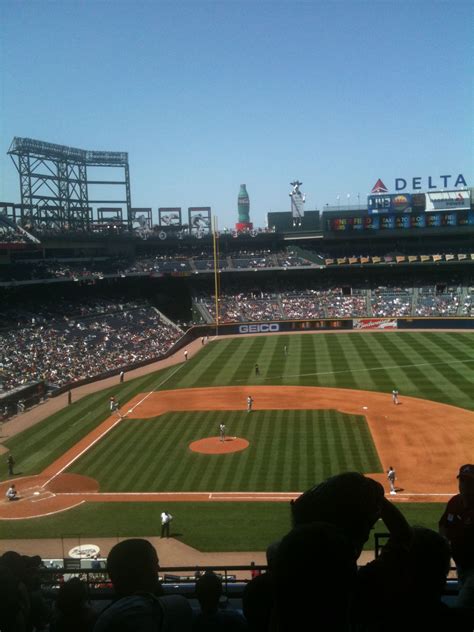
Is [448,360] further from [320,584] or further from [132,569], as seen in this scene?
[320,584]

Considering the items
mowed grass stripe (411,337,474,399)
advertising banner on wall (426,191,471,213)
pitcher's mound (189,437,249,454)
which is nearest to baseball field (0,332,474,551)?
pitcher's mound (189,437,249,454)

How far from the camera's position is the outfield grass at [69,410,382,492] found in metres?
21.3

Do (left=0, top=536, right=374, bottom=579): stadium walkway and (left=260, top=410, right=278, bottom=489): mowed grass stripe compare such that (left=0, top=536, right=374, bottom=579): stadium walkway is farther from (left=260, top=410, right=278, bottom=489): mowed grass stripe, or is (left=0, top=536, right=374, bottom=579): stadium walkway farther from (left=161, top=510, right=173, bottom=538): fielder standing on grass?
(left=260, top=410, right=278, bottom=489): mowed grass stripe

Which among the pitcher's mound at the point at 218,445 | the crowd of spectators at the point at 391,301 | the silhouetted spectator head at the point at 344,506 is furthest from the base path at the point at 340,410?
the crowd of spectators at the point at 391,301

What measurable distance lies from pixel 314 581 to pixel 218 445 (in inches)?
927

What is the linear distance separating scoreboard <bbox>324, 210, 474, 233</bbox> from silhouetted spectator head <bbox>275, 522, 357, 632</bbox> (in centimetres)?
6912

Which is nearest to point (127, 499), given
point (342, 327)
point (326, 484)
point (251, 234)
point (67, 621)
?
point (67, 621)

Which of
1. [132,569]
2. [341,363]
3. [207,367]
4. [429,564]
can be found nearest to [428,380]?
[341,363]

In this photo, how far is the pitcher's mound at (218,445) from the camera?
24625 mm

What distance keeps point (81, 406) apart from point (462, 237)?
166ft

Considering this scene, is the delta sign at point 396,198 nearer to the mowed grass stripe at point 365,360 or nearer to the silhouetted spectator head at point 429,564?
the mowed grass stripe at point 365,360

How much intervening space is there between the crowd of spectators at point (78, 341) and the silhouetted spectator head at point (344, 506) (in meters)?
33.4

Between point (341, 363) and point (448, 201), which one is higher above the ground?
point (448, 201)

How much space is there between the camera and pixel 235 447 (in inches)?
984
